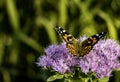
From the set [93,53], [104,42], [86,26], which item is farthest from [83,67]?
[86,26]

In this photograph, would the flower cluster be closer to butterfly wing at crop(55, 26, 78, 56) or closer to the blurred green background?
butterfly wing at crop(55, 26, 78, 56)

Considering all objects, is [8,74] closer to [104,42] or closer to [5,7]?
[5,7]

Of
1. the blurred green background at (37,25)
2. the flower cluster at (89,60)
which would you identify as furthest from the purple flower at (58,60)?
the blurred green background at (37,25)

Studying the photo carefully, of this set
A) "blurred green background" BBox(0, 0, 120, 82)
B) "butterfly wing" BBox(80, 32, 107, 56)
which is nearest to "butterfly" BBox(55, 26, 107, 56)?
"butterfly wing" BBox(80, 32, 107, 56)

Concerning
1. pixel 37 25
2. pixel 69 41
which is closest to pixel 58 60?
pixel 69 41

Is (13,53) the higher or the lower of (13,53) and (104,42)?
the higher

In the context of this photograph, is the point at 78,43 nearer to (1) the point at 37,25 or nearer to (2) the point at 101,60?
(2) the point at 101,60

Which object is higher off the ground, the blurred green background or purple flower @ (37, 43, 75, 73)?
the blurred green background
